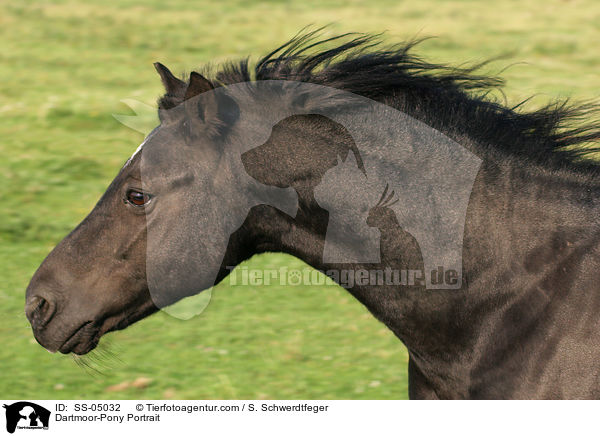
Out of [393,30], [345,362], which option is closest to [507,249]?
[345,362]

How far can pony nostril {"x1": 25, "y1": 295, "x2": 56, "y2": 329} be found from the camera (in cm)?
379

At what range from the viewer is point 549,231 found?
11.5 feet

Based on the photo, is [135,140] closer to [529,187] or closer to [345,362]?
[345,362]

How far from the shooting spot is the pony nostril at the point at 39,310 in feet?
12.5

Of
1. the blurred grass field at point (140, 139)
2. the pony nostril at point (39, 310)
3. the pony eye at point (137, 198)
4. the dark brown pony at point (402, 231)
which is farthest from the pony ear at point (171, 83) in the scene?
the blurred grass field at point (140, 139)

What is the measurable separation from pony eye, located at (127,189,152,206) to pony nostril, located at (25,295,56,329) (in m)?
0.59

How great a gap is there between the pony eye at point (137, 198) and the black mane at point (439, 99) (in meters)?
0.41
